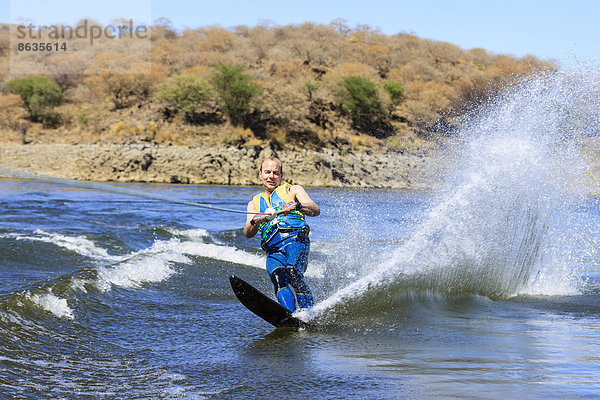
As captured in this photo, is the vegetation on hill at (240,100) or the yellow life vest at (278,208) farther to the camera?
the vegetation on hill at (240,100)

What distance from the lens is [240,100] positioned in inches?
1687

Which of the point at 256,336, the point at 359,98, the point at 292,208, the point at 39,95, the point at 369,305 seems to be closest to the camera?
the point at 256,336

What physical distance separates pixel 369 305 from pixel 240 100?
3811 centimetres

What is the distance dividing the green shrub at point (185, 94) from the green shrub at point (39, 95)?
8613mm

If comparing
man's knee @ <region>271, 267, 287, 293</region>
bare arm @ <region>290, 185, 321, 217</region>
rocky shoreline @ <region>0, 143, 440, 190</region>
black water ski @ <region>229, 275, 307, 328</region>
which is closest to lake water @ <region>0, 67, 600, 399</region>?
black water ski @ <region>229, 275, 307, 328</region>

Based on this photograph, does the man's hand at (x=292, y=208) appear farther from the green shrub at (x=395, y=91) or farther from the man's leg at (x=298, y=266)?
the green shrub at (x=395, y=91)

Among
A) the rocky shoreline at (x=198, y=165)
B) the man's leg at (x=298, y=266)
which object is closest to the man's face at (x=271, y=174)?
the man's leg at (x=298, y=266)

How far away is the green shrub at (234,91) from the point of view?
140 feet

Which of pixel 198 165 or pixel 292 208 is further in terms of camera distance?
pixel 198 165

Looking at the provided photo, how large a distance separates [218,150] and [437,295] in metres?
30.9

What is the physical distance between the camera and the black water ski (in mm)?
4867

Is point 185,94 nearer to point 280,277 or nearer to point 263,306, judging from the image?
point 280,277

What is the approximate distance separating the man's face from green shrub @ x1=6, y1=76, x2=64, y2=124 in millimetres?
43895

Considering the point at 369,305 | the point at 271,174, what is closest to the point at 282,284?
the point at 271,174
